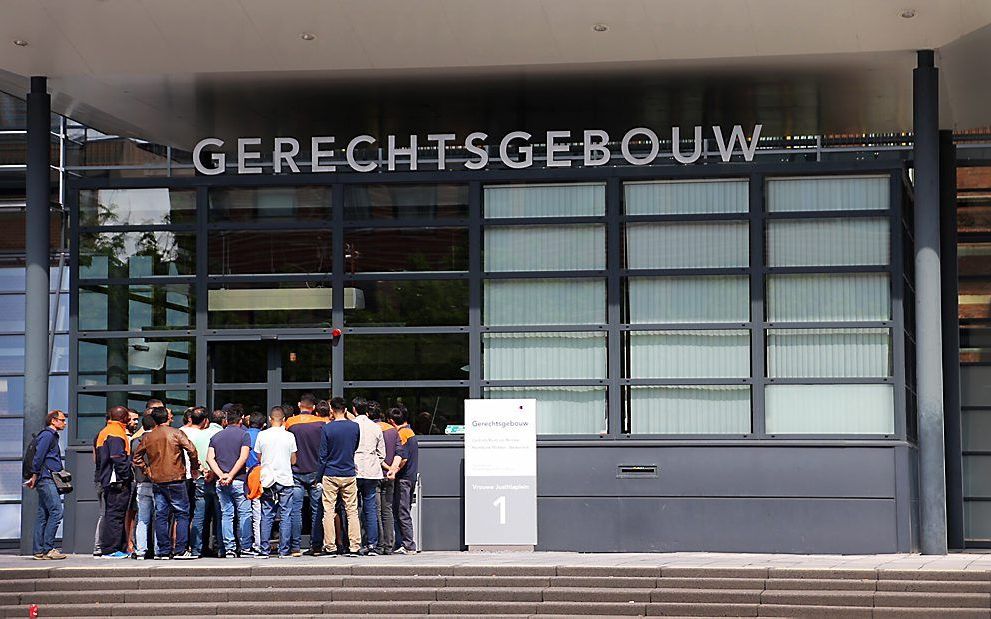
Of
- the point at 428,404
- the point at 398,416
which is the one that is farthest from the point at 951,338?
the point at 398,416

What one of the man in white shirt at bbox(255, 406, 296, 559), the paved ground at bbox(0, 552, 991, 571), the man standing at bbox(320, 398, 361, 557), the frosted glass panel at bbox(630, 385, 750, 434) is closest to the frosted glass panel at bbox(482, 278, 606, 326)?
the frosted glass panel at bbox(630, 385, 750, 434)

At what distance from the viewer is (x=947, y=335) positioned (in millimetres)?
20406

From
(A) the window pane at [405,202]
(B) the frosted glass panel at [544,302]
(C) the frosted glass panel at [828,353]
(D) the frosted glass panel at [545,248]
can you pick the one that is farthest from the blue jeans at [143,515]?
(C) the frosted glass panel at [828,353]

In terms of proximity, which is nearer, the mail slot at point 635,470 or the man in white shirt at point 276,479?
the man in white shirt at point 276,479

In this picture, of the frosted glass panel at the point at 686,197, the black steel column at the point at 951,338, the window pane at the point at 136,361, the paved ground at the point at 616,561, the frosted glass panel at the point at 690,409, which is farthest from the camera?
the black steel column at the point at 951,338

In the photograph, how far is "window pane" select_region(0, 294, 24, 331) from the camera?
23.4 metres


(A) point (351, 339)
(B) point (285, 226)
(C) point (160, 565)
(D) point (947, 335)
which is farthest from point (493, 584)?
(D) point (947, 335)

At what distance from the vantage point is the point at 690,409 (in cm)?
1784

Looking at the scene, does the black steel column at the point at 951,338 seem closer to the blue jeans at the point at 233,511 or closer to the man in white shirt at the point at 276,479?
the man in white shirt at the point at 276,479

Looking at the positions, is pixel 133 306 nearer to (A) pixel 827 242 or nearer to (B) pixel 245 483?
(B) pixel 245 483

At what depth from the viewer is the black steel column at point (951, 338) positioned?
19859 millimetres

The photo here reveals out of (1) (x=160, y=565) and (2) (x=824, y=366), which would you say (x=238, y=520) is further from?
(2) (x=824, y=366)

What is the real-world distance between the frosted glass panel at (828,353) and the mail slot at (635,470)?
1766 millimetres

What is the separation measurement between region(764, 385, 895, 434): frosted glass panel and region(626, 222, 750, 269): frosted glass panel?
1.65m
